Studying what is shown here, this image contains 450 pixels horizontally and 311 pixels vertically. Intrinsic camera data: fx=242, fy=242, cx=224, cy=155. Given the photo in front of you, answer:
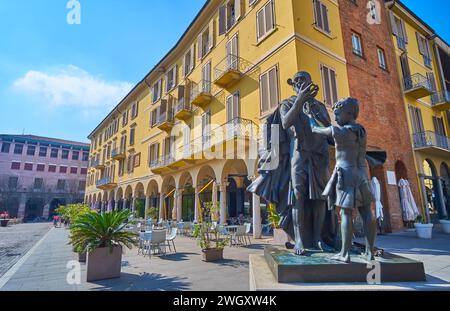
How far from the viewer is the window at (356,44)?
12126 millimetres

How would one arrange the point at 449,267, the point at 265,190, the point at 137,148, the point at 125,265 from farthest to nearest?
the point at 137,148, the point at 125,265, the point at 449,267, the point at 265,190

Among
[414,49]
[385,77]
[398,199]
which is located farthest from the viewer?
[414,49]

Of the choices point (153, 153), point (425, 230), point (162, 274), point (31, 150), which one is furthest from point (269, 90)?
point (31, 150)

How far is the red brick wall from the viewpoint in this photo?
36.1ft

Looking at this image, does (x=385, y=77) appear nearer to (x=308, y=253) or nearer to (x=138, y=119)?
(x=308, y=253)

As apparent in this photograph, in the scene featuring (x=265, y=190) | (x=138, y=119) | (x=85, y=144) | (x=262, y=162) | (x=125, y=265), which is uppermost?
(x=85, y=144)

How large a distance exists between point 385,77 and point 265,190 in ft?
43.6

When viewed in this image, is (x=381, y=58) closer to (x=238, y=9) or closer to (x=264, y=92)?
(x=264, y=92)

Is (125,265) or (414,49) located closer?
(125,265)

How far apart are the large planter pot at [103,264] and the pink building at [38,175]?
4533 centimetres

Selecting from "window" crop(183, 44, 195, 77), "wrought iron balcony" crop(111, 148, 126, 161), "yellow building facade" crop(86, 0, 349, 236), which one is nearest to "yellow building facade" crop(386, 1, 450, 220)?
"yellow building facade" crop(86, 0, 349, 236)

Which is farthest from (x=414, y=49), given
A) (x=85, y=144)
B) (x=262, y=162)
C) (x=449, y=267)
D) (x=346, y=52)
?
(x=85, y=144)

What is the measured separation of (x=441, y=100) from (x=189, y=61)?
17.2 meters
